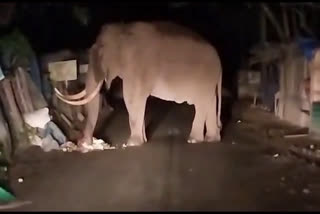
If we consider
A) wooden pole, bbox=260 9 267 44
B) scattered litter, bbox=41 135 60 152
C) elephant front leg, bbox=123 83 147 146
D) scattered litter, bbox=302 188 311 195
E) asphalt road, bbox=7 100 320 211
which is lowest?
scattered litter, bbox=302 188 311 195

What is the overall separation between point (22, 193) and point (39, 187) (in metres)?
0.09

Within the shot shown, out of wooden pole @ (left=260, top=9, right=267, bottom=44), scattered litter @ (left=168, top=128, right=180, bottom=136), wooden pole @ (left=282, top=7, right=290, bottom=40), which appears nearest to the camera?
scattered litter @ (left=168, top=128, right=180, bottom=136)

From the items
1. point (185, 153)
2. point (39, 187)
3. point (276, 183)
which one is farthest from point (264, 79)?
point (39, 187)

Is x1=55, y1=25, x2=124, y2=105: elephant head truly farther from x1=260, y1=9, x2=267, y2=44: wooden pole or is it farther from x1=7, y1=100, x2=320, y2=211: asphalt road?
x1=260, y1=9, x2=267, y2=44: wooden pole

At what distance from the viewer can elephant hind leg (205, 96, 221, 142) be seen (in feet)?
10.5

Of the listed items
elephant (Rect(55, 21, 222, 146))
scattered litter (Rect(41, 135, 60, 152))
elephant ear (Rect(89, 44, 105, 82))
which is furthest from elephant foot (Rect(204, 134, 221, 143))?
scattered litter (Rect(41, 135, 60, 152))

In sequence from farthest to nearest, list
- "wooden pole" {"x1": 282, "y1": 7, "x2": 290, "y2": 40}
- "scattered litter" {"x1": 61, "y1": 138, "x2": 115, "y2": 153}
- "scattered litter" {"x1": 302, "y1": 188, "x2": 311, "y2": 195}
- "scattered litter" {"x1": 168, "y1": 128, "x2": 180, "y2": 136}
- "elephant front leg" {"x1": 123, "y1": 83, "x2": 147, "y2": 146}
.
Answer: "wooden pole" {"x1": 282, "y1": 7, "x2": 290, "y2": 40} < "scattered litter" {"x1": 168, "y1": 128, "x2": 180, "y2": 136} < "elephant front leg" {"x1": 123, "y1": 83, "x2": 147, "y2": 146} < "scattered litter" {"x1": 61, "y1": 138, "x2": 115, "y2": 153} < "scattered litter" {"x1": 302, "y1": 188, "x2": 311, "y2": 195}

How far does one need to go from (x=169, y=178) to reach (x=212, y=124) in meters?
0.67

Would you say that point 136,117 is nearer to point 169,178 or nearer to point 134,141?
point 134,141

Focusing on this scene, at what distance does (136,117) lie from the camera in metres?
3.20

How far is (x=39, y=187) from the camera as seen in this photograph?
2.53 metres

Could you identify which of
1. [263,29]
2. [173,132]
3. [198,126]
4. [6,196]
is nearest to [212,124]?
[198,126]

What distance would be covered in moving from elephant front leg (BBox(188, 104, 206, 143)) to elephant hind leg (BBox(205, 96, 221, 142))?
0.02m

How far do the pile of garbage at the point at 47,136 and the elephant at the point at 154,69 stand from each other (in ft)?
0.34
